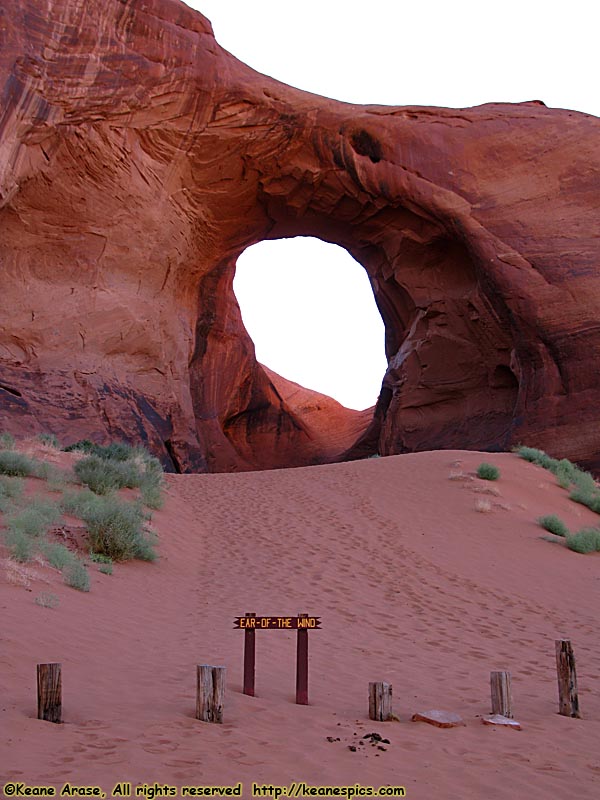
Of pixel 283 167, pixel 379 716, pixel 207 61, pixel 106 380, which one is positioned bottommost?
pixel 379 716

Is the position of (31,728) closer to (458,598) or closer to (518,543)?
(458,598)

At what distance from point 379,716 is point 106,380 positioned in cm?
1718

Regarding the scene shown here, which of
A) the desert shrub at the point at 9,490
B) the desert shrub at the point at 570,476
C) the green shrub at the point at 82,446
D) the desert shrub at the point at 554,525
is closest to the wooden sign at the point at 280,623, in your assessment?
the desert shrub at the point at 9,490

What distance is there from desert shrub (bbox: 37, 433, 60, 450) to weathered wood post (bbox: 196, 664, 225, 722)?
473 inches

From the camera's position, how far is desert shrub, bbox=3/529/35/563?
8.35m

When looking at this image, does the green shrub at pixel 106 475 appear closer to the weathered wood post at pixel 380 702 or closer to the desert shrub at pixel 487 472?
the desert shrub at pixel 487 472

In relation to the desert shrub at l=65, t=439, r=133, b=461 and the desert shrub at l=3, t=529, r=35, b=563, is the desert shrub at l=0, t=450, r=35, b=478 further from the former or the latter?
the desert shrub at l=3, t=529, r=35, b=563

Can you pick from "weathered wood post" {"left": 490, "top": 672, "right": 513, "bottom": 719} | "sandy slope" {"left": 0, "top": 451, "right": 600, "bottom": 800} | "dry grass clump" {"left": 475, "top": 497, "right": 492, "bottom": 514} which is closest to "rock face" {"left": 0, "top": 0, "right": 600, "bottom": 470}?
"sandy slope" {"left": 0, "top": 451, "right": 600, "bottom": 800}

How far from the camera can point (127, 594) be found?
351 inches

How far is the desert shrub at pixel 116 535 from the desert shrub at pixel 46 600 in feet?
8.13

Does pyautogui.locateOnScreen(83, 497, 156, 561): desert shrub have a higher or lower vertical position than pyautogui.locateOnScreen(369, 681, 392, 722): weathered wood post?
higher

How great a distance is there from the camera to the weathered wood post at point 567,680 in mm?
5809

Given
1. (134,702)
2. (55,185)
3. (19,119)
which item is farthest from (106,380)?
(134,702)

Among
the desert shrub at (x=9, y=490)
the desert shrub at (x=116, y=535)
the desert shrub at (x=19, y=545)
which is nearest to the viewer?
the desert shrub at (x=19, y=545)
